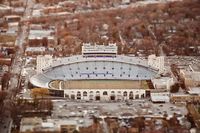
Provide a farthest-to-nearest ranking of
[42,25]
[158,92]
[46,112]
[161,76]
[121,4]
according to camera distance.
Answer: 1. [121,4]
2. [42,25]
3. [161,76]
4. [158,92]
5. [46,112]

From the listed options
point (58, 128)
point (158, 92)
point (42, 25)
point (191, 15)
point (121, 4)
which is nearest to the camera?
point (58, 128)

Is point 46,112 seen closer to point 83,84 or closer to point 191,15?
point 83,84

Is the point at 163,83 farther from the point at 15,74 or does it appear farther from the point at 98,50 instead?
the point at 15,74

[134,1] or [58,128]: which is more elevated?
[134,1]

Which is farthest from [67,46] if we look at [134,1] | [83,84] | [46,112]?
[134,1]

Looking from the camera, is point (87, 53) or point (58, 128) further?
point (87, 53)

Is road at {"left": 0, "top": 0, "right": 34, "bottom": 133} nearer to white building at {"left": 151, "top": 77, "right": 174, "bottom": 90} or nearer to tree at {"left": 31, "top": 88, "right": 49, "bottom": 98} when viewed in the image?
tree at {"left": 31, "top": 88, "right": 49, "bottom": 98}

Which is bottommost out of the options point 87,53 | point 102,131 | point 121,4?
point 102,131
